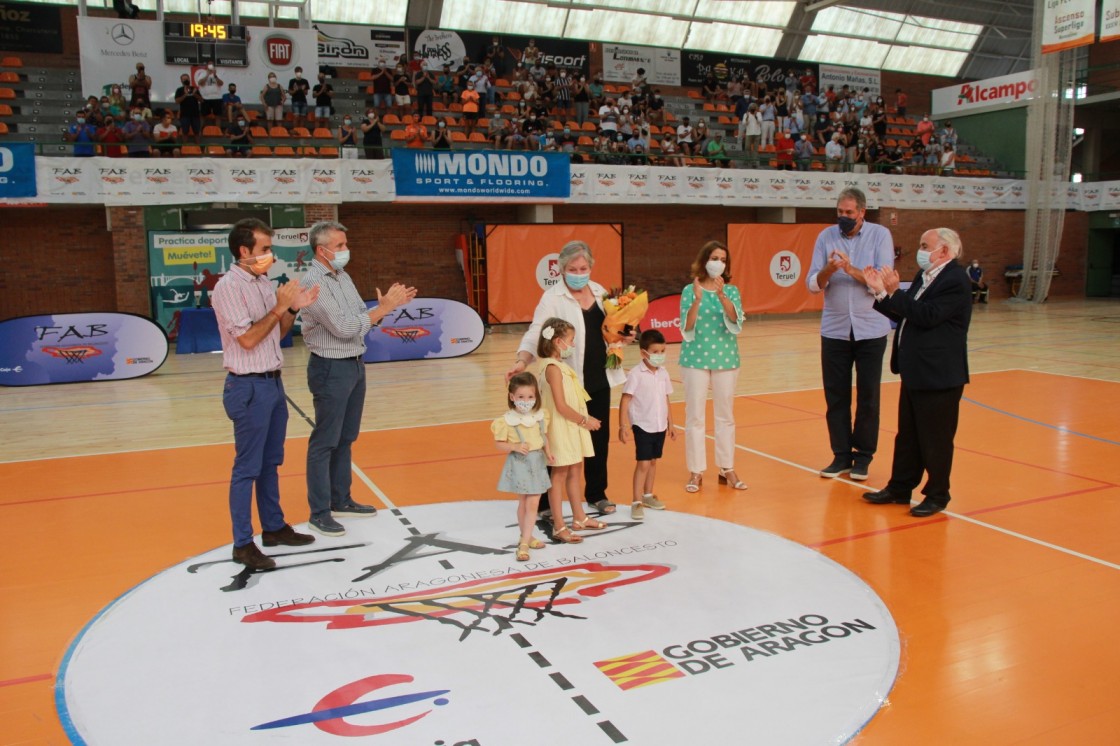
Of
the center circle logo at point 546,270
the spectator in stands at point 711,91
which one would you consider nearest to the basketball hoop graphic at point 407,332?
the center circle logo at point 546,270

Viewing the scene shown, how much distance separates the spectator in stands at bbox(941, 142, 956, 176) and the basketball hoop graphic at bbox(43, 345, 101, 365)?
75.4 feet

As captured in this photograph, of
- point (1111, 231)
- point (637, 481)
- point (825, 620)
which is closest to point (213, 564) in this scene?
point (637, 481)

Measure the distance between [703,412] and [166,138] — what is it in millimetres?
15657

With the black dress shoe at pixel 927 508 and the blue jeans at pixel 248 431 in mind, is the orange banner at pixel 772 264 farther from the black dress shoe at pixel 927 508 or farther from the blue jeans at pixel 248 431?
the blue jeans at pixel 248 431

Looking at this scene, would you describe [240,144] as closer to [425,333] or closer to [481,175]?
[481,175]

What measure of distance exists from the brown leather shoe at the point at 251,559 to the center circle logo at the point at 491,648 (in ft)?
0.15

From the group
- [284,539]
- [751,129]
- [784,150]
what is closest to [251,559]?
[284,539]

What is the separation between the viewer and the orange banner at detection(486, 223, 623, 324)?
1923cm

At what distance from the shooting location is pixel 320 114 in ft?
66.4

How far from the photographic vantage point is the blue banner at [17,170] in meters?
15.6

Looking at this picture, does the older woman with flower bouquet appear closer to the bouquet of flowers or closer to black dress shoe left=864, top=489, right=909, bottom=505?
the bouquet of flowers

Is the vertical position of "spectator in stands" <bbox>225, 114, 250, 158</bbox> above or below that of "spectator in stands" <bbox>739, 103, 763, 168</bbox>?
below

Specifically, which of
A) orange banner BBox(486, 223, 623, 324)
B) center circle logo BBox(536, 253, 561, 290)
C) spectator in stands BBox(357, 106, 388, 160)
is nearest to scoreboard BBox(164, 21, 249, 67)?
spectator in stands BBox(357, 106, 388, 160)

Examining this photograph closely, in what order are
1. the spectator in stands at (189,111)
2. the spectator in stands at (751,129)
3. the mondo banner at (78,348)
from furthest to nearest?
the spectator in stands at (751,129), the spectator in stands at (189,111), the mondo banner at (78,348)
